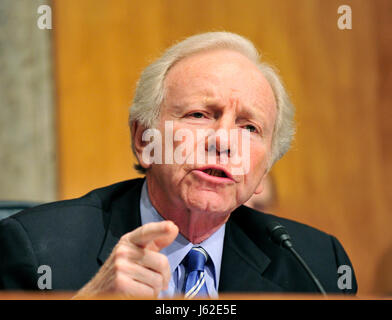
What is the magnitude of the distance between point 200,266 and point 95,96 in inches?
49.1

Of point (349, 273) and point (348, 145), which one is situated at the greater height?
point (348, 145)

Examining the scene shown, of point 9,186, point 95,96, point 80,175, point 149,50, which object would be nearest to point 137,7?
point 149,50

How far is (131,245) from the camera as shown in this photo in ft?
3.94

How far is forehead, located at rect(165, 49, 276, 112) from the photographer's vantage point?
1.63 m

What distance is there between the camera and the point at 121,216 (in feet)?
5.64

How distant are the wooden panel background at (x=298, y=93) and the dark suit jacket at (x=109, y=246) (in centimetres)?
80

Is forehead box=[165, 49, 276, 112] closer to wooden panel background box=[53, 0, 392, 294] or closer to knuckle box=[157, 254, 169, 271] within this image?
knuckle box=[157, 254, 169, 271]

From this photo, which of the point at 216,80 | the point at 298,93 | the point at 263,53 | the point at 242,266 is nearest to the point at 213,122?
the point at 216,80

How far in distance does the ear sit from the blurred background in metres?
0.81

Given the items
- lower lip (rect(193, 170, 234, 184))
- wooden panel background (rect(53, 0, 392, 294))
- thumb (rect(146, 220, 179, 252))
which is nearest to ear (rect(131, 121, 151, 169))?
lower lip (rect(193, 170, 234, 184))

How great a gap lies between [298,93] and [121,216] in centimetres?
155

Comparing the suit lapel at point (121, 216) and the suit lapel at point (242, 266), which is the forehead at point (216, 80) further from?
the suit lapel at point (242, 266)
